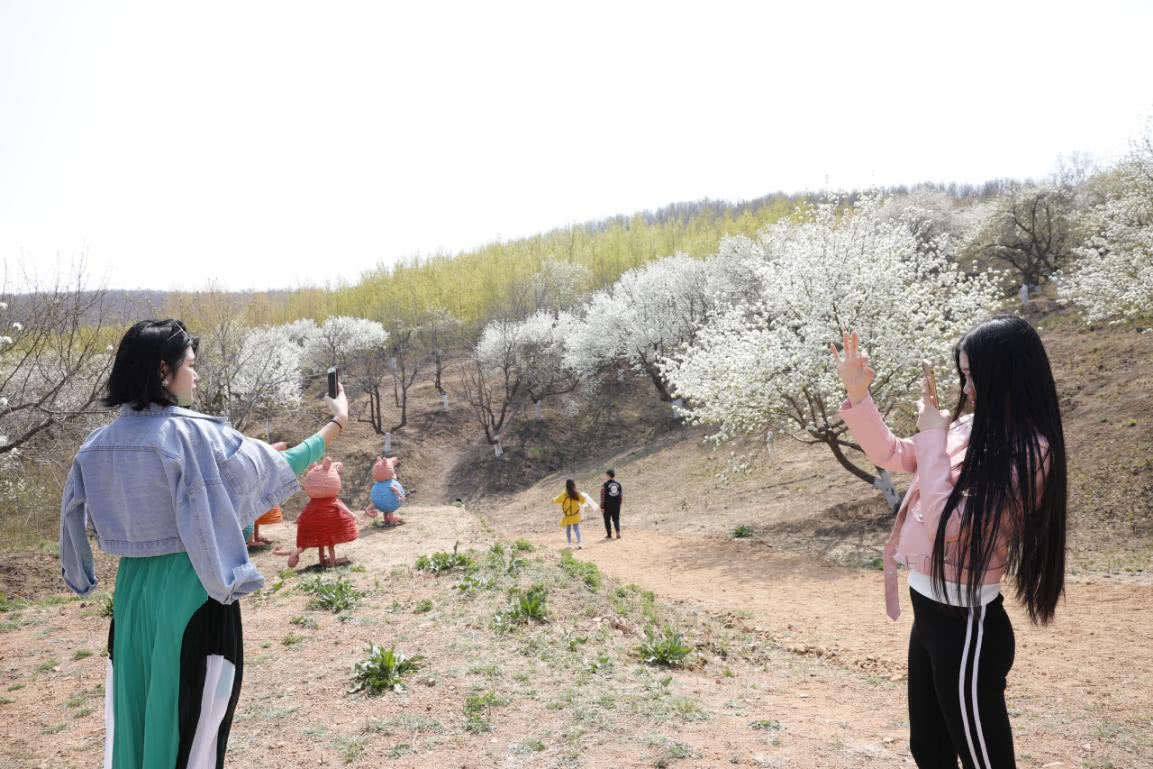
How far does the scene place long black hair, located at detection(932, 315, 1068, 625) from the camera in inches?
93.5

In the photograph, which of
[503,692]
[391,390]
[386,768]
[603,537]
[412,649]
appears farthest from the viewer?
[391,390]

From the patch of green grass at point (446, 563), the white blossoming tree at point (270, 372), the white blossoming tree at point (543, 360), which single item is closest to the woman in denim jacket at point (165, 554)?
the patch of green grass at point (446, 563)

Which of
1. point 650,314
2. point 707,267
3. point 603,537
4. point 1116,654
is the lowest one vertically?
point 603,537

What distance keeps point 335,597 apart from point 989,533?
7433 mm

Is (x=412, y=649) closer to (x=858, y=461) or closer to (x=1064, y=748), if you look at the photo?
(x=1064, y=748)

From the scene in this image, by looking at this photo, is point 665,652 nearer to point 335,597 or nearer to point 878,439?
point 335,597

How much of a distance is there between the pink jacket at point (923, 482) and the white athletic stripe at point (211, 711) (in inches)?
102

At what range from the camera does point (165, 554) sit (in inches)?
104

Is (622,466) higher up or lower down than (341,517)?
lower down

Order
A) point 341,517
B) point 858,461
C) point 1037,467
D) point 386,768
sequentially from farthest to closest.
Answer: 1. point 858,461
2. point 341,517
3. point 386,768
4. point 1037,467

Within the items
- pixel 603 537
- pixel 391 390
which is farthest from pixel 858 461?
pixel 391 390

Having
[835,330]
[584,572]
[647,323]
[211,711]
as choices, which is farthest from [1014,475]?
[647,323]

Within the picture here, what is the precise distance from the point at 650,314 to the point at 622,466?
11.7 m

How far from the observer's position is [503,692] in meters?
5.36
